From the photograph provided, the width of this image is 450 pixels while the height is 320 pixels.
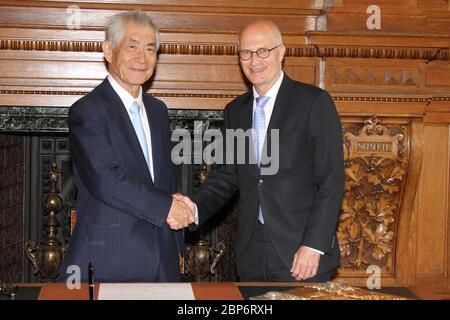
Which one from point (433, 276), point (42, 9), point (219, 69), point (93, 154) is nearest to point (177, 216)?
point (93, 154)

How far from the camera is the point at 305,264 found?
2.26 meters

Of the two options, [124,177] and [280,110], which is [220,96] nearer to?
[280,110]

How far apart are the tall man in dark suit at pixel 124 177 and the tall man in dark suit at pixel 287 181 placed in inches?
6.9

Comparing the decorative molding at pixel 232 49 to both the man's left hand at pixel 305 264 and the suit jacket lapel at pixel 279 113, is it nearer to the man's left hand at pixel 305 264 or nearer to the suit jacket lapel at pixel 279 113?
the suit jacket lapel at pixel 279 113

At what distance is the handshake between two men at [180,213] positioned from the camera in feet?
7.72

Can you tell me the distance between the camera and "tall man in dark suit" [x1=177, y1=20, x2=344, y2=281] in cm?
229

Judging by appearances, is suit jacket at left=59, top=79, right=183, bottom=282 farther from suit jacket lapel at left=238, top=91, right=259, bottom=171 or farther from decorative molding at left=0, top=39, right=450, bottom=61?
decorative molding at left=0, top=39, right=450, bottom=61

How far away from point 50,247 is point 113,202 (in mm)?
1490

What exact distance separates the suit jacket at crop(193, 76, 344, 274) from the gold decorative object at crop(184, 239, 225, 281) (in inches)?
49.1

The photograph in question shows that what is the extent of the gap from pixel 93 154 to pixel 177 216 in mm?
324

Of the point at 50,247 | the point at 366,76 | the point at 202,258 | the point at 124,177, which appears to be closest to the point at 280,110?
the point at 124,177

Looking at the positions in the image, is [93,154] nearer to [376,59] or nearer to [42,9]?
[42,9]

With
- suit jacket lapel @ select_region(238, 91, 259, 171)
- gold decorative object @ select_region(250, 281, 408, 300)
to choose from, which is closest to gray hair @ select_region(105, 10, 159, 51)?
suit jacket lapel @ select_region(238, 91, 259, 171)

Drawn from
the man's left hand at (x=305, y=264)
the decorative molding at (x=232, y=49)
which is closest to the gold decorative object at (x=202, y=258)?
the decorative molding at (x=232, y=49)
